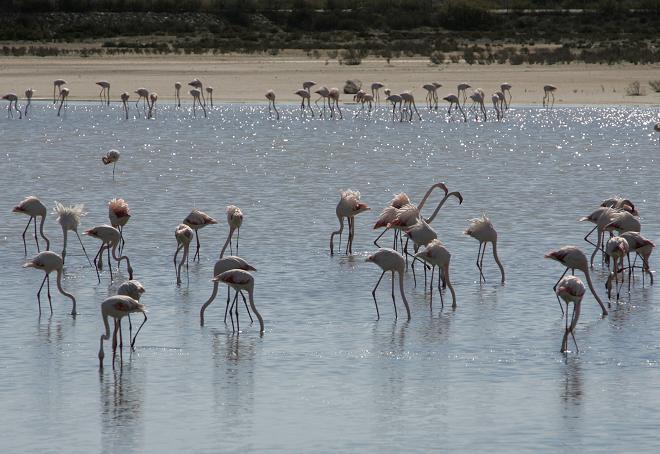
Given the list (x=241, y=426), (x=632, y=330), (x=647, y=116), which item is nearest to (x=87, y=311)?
(x=241, y=426)

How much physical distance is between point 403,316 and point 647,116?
2104 centimetres

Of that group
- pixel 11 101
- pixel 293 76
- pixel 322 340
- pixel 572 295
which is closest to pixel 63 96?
pixel 11 101

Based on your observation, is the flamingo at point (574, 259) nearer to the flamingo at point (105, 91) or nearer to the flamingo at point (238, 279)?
the flamingo at point (238, 279)

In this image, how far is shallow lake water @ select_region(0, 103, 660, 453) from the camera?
7.48 meters

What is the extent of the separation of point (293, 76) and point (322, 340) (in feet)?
94.7

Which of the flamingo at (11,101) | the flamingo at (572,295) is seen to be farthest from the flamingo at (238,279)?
the flamingo at (11,101)

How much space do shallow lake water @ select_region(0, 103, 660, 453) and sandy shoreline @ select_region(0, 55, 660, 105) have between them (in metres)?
13.6

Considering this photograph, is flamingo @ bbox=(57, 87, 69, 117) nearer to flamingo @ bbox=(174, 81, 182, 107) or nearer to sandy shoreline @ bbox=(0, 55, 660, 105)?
sandy shoreline @ bbox=(0, 55, 660, 105)

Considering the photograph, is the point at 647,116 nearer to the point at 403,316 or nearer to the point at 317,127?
the point at 317,127

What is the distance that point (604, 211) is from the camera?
12586 millimetres

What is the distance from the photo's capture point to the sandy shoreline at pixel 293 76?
111ft

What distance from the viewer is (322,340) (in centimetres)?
958

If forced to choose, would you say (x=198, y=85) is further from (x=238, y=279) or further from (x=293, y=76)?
(x=238, y=279)

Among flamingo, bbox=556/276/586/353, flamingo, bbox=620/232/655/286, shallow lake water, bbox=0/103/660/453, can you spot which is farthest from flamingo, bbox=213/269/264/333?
flamingo, bbox=620/232/655/286
